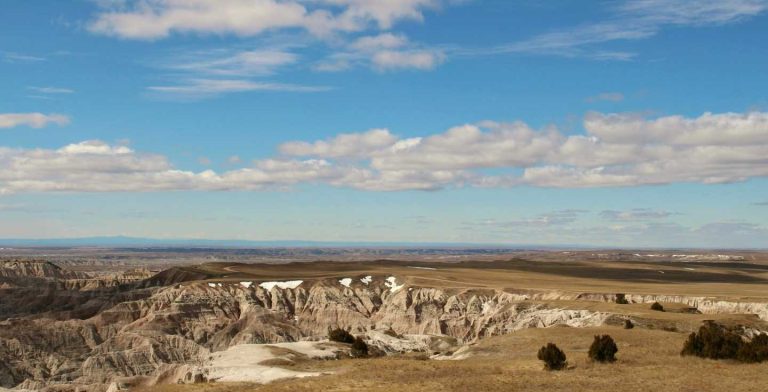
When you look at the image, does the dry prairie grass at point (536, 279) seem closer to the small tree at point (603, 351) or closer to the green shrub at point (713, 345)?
the green shrub at point (713, 345)

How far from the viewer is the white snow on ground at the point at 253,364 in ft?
132

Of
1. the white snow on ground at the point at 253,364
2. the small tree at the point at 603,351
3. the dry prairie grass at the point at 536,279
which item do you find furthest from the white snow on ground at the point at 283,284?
the small tree at the point at 603,351

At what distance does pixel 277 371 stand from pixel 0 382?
208 ft

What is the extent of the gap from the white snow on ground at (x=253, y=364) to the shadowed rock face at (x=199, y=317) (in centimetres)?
3335

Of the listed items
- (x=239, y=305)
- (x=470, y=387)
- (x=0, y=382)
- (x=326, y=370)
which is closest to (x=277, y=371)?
(x=326, y=370)

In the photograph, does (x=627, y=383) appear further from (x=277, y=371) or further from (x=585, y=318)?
(x=585, y=318)

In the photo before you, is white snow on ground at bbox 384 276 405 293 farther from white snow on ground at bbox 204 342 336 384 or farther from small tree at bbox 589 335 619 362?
small tree at bbox 589 335 619 362

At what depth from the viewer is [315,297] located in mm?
125125

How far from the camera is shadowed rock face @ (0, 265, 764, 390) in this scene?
3585 inches

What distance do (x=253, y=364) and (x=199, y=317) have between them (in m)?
74.2

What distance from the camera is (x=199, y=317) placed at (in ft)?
380

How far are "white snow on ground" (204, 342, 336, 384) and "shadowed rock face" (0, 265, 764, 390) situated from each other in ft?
109

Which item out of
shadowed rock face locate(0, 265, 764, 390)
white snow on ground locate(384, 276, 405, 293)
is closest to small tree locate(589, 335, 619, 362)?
shadowed rock face locate(0, 265, 764, 390)

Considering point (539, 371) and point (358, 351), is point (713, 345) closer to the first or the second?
point (539, 371)
